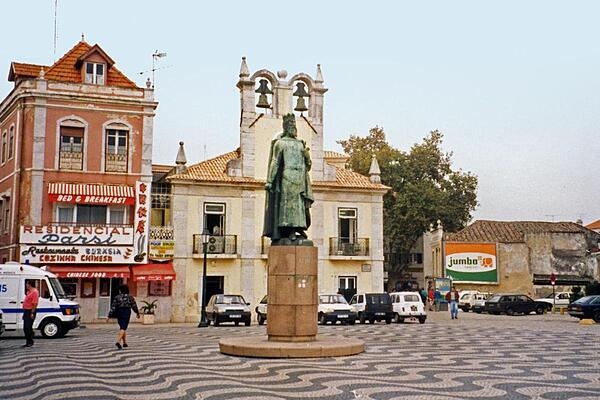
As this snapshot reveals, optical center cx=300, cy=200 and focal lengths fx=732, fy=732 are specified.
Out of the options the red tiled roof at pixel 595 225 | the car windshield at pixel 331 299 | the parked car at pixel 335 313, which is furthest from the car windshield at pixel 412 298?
the red tiled roof at pixel 595 225

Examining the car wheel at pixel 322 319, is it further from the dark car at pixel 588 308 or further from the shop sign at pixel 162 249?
the dark car at pixel 588 308

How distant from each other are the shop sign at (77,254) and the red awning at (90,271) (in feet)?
0.77

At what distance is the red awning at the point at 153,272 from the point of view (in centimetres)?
3303

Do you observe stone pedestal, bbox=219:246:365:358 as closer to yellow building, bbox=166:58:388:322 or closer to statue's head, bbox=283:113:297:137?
statue's head, bbox=283:113:297:137

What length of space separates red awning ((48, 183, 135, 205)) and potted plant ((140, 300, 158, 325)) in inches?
185

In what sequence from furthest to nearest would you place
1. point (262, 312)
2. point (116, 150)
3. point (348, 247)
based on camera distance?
point (348, 247), point (116, 150), point (262, 312)

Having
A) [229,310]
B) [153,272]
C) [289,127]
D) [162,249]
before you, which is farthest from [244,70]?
[289,127]

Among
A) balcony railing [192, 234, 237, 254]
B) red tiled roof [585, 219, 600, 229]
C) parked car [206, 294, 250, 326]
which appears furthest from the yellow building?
red tiled roof [585, 219, 600, 229]

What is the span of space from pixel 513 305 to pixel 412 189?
610 inches

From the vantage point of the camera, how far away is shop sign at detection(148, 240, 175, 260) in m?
34.4

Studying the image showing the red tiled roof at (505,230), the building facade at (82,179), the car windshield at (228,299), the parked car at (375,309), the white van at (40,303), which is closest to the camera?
the white van at (40,303)

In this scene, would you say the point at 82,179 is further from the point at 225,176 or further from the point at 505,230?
the point at 505,230

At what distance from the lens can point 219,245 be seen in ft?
118

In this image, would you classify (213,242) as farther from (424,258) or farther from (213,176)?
(424,258)
